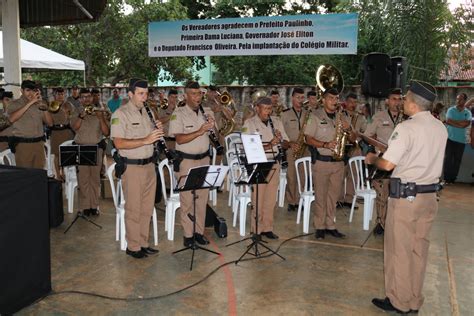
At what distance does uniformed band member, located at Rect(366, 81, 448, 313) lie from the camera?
3988mm

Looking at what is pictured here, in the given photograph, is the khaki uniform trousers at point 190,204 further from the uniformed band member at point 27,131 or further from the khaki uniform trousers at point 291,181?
the uniformed band member at point 27,131

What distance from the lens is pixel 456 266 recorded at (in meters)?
5.62

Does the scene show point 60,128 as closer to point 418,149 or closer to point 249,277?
point 249,277

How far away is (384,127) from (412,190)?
2759 millimetres

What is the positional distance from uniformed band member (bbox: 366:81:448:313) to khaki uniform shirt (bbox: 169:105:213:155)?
240 cm

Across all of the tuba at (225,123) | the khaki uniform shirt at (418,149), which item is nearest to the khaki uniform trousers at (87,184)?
the tuba at (225,123)

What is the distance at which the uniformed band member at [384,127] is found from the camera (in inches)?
261

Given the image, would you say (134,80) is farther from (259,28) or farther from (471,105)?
(471,105)

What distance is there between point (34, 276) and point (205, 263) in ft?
6.34

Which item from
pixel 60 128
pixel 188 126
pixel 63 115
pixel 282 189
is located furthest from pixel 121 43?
pixel 188 126

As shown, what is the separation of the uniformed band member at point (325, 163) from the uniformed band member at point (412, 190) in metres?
2.06

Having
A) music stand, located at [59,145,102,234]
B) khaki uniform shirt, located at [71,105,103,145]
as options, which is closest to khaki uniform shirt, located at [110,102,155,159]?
music stand, located at [59,145,102,234]

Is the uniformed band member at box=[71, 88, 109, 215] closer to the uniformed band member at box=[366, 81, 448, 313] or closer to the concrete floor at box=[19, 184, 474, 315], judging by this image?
the concrete floor at box=[19, 184, 474, 315]

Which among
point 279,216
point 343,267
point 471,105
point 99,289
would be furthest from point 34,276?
point 471,105
